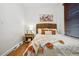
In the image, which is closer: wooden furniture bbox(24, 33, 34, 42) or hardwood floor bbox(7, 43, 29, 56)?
hardwood floor bbox(7, 43, 29, 56)

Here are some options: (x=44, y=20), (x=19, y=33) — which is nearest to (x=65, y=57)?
(x=44, y=20)

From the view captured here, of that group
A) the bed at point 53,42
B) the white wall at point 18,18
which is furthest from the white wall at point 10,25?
the bed at point 53,42

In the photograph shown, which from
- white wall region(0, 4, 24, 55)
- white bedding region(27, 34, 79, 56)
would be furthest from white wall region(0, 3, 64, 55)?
white bedding region(27, 34, 79, 56)

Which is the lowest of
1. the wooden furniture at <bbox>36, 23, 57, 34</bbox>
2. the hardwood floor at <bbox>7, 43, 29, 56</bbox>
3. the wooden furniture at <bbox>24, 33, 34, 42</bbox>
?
the hardwood floor at <bbox>7, 43, 29, 56</bbox>

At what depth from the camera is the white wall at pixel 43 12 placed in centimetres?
143

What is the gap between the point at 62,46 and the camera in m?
1.45

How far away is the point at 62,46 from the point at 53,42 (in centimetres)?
13

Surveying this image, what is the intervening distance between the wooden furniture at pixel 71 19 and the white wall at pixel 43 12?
0.06 m

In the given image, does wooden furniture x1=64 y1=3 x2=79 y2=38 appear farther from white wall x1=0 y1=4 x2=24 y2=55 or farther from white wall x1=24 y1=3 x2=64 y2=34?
white wall x1=0 y1=4 x2=24 y2=55

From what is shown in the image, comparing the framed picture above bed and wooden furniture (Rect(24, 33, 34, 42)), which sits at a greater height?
the framed picture above bed

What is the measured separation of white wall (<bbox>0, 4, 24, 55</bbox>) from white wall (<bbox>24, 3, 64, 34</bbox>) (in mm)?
93

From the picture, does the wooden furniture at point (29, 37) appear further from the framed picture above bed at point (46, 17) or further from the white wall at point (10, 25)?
the framed picture above bed at point (46, 17)

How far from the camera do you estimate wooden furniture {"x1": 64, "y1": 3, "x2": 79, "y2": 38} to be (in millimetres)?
1447

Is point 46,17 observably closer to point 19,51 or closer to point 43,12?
point 43,12
